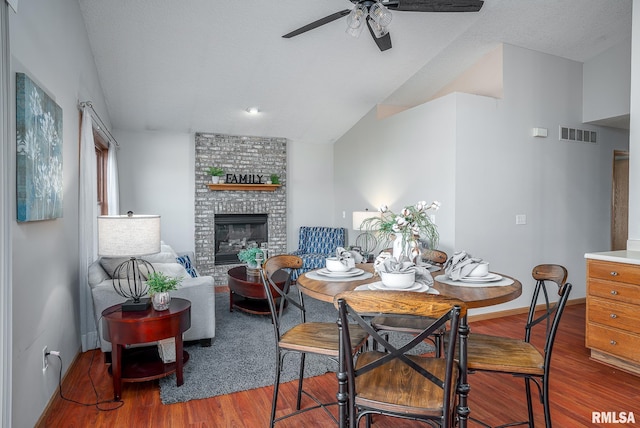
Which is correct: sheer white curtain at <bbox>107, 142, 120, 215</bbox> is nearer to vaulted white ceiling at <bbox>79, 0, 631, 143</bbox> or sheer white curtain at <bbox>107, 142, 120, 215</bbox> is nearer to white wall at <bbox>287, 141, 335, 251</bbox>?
vaulted white ceiling at <bbox>79, 0, 631, 143</bbox>

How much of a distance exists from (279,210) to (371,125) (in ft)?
6.81

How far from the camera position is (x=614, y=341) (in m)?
2.90

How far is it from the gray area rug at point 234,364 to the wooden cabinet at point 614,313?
1.33m

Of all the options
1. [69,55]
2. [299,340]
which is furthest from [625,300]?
[69,55]

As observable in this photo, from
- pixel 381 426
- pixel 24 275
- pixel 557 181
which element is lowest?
pixel 381 426

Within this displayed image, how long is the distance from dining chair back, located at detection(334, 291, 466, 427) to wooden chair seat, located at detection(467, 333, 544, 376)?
21cm

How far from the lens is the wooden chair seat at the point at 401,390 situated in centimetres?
144

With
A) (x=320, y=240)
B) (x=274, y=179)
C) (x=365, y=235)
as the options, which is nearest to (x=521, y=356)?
(x=365, y=235)

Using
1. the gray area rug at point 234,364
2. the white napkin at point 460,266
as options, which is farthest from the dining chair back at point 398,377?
the gray area rug at point 234,364

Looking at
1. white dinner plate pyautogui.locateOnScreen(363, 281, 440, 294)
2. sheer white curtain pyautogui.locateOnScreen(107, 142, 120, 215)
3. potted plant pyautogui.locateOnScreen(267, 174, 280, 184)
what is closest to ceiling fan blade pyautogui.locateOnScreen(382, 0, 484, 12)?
white dinner plate pyautogui.locateOnScreen(363, 281, 440, 294)

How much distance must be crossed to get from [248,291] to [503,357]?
8.90ft

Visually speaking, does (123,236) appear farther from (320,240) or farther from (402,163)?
(320,240)

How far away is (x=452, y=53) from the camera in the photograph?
4480 millimetres

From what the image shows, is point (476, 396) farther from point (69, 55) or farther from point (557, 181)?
point (69, 55)
